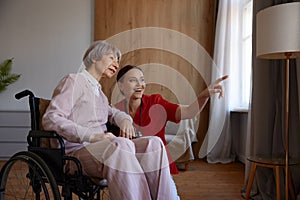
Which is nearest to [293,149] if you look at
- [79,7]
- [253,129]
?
[253,129]

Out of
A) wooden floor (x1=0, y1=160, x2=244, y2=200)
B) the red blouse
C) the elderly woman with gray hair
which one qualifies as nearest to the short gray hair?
the elderly woman with gray hair

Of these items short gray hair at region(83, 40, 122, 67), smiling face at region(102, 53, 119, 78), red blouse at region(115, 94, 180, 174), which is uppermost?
short gray hair at region(83, 40, 122, 67)

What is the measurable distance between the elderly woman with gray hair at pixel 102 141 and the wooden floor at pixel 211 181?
3.72 ft

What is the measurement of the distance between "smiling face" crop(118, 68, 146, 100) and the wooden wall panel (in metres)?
2.41

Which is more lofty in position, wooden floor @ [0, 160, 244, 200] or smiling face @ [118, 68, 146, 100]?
smiling face @ [118, 68, 146, 100]

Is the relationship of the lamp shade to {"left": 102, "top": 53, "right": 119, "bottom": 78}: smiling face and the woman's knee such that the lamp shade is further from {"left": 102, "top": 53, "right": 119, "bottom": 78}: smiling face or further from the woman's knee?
the woman's knee

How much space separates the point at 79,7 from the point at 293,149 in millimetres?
3038

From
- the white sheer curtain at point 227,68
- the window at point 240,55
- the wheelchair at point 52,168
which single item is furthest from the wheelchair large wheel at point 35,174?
the window at point 240,55

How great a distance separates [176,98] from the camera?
155 inches

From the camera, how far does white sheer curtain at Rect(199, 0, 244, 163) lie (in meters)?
3.57

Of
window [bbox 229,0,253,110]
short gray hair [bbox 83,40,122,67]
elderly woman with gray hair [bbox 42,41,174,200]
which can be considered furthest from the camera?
window [bbox 229,0,253,110]

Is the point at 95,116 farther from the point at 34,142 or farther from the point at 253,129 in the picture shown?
the point at 253,129

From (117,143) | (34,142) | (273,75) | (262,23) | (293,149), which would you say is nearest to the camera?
(117,143)

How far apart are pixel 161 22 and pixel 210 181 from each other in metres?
2.12
